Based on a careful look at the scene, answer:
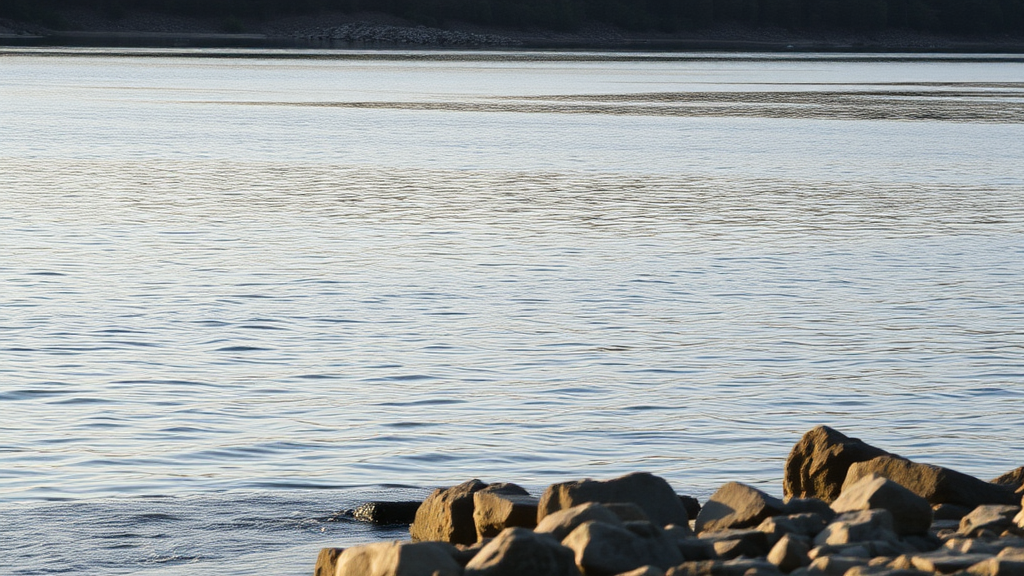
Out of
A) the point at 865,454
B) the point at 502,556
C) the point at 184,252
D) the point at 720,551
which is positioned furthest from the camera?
the point at 184,252

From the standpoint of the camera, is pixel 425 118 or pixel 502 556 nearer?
pixel 502 556

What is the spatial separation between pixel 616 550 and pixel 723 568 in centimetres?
57

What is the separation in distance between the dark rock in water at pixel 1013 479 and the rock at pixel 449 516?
3268 mm

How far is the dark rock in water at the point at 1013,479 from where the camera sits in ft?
32.5

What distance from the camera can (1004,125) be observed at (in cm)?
5144

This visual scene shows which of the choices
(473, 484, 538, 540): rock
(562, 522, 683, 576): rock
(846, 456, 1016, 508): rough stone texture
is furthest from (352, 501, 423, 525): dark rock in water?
(846, 456, 1016, 508): rough stone texture

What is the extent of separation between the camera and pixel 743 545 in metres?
7.73

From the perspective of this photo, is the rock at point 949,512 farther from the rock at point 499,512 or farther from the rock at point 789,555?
the rock at point 499,512

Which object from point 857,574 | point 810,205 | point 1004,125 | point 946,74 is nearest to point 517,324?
point 857,574

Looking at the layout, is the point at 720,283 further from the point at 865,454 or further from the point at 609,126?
the point at 609,126

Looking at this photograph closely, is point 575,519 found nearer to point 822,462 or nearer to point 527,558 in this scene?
point 527,558

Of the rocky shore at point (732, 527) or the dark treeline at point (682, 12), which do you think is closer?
the rocky shore at point (732, 527)

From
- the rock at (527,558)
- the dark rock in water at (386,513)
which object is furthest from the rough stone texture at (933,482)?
the rock at (527,558)

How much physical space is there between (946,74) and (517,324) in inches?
3514
